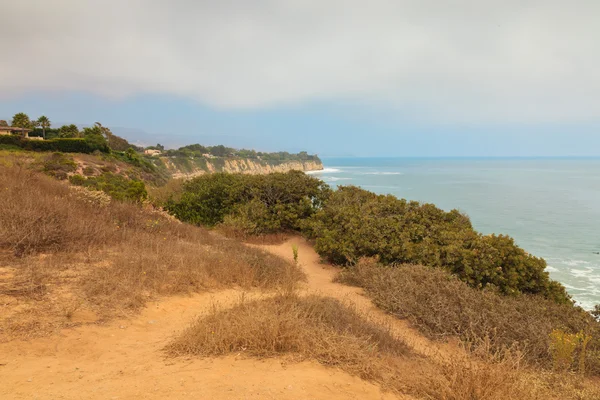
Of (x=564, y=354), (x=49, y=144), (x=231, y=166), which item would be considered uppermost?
(x=49, y=144)

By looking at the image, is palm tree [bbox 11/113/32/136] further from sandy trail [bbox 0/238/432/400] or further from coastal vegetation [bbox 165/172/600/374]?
sandy trail [bbox 0/238/432/400]

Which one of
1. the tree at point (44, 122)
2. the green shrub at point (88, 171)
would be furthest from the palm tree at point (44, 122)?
the green shrub at point (88, 171)

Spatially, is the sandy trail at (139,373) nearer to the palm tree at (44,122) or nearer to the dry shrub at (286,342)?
the dry shrub at (286,342)

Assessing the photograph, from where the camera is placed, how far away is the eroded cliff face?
2701 inches

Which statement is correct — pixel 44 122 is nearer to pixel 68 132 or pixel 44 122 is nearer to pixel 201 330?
pixel 68 132

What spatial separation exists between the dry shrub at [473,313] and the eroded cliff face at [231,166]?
41.5 m

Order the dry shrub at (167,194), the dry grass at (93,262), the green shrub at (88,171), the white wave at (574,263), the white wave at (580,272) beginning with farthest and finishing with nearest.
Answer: the green shrub at (88,171) → the white wave at (574,263) → the white wave at (580,272) → the dry shrub at (167,194) → the dry grass at (93,262)

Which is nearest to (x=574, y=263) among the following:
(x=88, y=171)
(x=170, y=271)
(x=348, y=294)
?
(x=348, y=294)

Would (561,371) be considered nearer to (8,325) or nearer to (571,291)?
(8,325)

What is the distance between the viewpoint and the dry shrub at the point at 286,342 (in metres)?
3.79

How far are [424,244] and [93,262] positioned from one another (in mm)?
→ 7898

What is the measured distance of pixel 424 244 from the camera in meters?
9.43

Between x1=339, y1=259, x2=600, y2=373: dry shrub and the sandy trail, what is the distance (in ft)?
9.67

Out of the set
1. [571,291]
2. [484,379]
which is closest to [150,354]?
[484,379]
